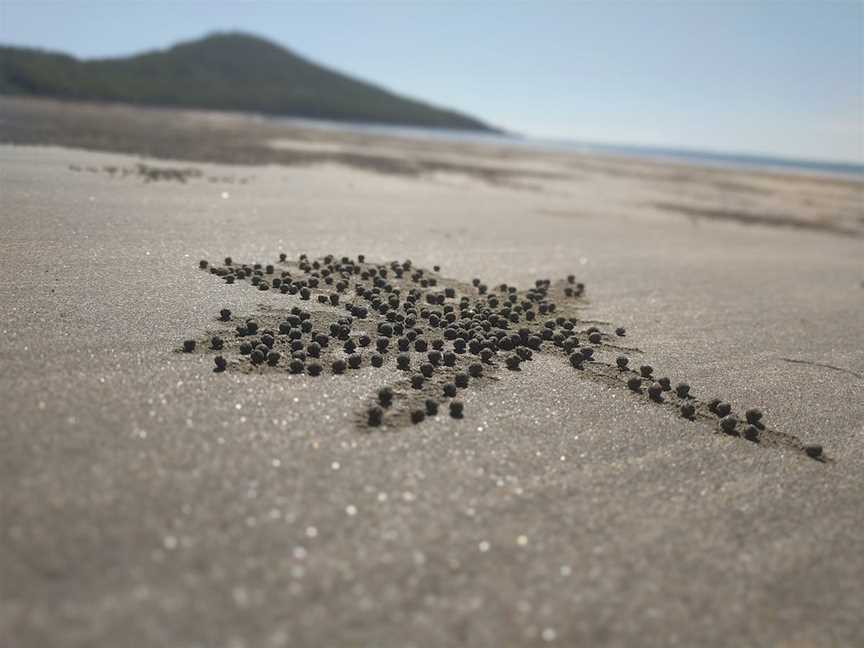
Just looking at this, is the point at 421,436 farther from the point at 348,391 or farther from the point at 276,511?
the point at 276,511

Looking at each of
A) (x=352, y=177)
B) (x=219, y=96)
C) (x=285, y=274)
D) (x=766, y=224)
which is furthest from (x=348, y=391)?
(x=219, y=96)

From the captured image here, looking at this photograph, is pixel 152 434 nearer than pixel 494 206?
Yes

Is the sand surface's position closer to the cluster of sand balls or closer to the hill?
the cluster of sand balls

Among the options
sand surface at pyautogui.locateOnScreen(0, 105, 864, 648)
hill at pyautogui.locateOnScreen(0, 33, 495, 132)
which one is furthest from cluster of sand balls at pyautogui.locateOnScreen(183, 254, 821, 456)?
hill at pyautogui.locateOnScreen(0, 33, 495, 132)

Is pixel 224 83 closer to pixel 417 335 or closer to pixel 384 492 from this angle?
pixel 417 335

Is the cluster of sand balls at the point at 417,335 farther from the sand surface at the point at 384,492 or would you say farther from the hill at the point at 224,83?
the hill at the point at 224,83
